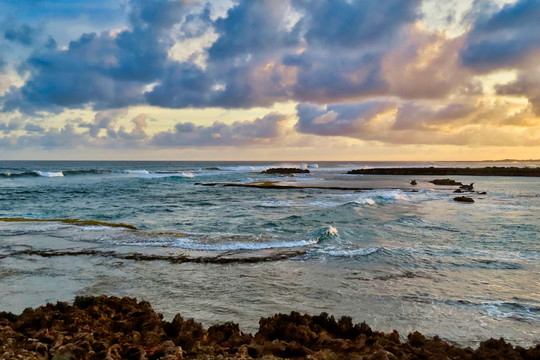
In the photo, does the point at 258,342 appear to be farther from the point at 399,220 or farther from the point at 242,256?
the point at 399,220

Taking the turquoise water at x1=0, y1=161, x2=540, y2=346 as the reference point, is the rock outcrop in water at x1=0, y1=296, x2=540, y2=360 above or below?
above

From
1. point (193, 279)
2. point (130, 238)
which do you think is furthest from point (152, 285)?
point (130, 238)

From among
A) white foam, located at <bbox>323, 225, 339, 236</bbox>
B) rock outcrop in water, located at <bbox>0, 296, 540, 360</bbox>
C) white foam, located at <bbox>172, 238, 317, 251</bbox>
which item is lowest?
white foam, located at <bbox>172, 238, 317, 251</bbox>

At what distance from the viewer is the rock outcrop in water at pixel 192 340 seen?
4.86 meters

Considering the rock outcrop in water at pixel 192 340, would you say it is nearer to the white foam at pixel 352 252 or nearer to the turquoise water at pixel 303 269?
the turquoise water at pixel 303 269

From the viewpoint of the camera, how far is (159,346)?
514 centimetres

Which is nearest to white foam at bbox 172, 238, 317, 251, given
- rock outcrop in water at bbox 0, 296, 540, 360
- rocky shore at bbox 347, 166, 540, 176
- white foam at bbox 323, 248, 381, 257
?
white foam at bbox 323, 248, 381, 257

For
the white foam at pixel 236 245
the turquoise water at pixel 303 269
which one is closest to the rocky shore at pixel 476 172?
the turquoise water at pixel 303 269

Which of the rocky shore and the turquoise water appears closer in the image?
the turquoise water

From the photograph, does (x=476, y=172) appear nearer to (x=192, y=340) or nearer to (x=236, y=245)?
(x=236, y=245)

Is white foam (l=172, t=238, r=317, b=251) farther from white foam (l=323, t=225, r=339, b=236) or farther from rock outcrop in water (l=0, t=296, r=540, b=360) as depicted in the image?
rock outcrop in water (l=0, t=296, r=540, b=360)

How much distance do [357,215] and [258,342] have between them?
17.7 metres

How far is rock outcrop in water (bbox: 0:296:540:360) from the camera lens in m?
4.86

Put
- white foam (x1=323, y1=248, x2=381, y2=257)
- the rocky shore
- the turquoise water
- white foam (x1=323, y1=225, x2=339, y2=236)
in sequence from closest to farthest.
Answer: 1. the turquoise water
2. white foam (x1=323, y1=248, x2=381, y2=257)
3. white foam (x1=323, y1=225, x2=339, y2=236)
4. the rocky shore
